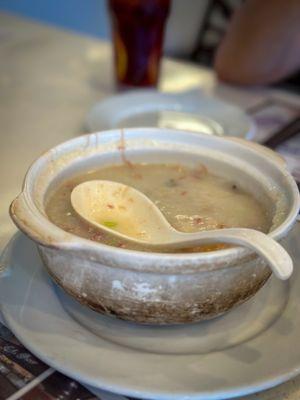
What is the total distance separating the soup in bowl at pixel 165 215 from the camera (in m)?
0.49

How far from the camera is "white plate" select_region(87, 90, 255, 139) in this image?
1.09 meters

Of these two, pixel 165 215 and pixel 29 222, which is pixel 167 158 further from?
pixel 29 222

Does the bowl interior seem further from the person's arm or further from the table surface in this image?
the person's arm

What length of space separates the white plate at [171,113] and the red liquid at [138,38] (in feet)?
0.39

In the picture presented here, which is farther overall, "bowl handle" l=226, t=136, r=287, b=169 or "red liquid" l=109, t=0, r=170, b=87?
"red liquid" l=109, t=0, r=170, b=87

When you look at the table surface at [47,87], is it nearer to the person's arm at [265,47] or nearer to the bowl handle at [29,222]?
the person's arm at [265,47]

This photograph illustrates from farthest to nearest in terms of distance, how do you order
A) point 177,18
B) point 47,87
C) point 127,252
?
point 177,18
point 47,87
point 127,252

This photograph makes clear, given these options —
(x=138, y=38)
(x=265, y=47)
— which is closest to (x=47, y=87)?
(x=138, y=38)

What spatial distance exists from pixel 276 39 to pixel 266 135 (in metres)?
0.41

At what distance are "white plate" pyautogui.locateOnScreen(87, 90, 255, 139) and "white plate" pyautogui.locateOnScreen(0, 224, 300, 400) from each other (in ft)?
1.70

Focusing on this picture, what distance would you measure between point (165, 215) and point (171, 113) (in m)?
0.58

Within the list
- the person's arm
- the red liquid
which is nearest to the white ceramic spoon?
the red liquid

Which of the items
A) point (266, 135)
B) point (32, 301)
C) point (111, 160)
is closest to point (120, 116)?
point (266, 135)

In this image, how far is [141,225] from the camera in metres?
0.61
